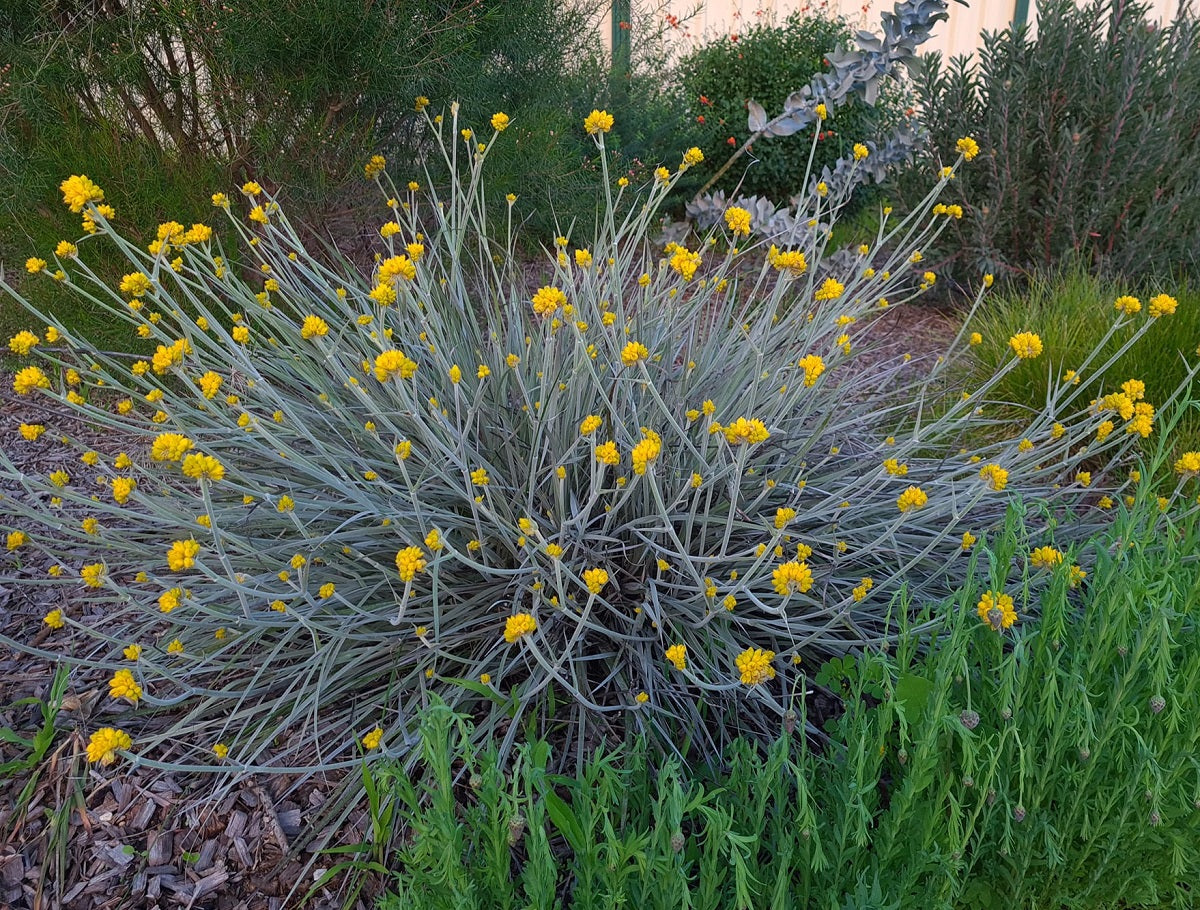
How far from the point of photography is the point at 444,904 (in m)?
1.27

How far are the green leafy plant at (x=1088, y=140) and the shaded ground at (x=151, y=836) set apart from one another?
3.99 m

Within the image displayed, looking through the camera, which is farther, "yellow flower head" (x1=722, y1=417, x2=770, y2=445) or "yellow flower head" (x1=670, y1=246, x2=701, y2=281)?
"yellow flower head" (x1=670, y1=246, x2=701, y2=281)

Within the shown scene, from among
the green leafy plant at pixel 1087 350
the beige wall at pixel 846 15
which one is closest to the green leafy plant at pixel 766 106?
the beige wall at pixel 846 15

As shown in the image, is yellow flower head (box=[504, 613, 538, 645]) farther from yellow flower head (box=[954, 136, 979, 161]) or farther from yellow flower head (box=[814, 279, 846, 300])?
yellow flower head (box=[954, 136, 979, 161])

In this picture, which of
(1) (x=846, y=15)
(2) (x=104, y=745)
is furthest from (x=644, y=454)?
(1) (x=846, y=15)

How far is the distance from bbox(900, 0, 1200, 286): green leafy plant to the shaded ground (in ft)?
13.1

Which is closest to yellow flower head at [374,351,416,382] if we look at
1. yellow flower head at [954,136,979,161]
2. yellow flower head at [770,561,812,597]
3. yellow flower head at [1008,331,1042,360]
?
yellow flower head at [770,561,812,597]

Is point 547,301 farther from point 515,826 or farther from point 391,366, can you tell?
point 515,826

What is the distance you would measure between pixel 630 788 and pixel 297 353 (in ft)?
4.96

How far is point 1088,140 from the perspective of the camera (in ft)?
13.4

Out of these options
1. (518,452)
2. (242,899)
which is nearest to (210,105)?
(518,452)

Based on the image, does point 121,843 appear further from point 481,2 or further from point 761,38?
point 761,38

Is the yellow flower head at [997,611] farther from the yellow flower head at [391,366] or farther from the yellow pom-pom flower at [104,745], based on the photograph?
the yellow pom-pom flower at [104,745]

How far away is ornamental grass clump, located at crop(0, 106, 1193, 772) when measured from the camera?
1.60 m
